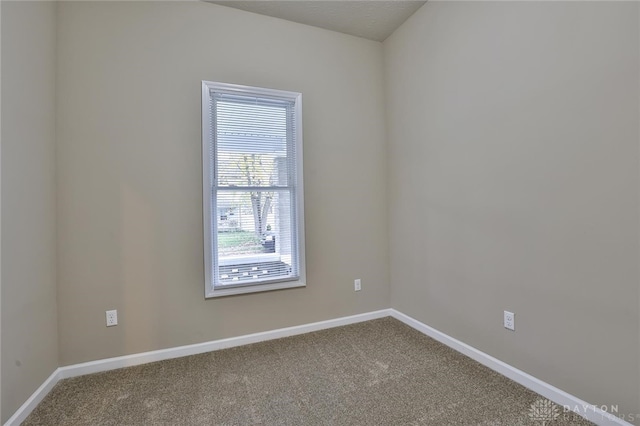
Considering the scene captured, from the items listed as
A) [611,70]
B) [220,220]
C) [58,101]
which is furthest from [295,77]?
[611,70]

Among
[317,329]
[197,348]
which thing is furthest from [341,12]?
[197,348]

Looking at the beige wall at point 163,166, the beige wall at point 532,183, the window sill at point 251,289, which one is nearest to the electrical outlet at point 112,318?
the beige wall at point 163,166

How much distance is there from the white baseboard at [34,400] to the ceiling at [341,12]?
3.04 m

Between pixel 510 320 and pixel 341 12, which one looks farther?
pixel 341 12

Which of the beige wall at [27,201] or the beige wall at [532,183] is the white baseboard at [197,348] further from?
the beige wall at [532,183]

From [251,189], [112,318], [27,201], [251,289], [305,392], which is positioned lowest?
[305,392]

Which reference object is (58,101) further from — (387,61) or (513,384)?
(513,384)

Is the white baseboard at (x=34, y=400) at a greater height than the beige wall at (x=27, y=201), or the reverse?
the beige wall at (x=27, y=201)

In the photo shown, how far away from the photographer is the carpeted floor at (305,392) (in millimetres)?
1671

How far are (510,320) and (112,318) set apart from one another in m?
2.83

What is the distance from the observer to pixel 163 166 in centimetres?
238

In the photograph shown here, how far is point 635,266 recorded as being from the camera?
1417 millimetres

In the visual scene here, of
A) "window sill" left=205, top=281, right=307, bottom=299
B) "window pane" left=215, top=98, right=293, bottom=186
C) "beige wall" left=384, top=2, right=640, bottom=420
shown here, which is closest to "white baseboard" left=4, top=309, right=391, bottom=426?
"window sill" left=205, top=281, right=307, bottom=299

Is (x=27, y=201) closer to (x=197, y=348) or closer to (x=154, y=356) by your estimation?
(x=154, y=356)
